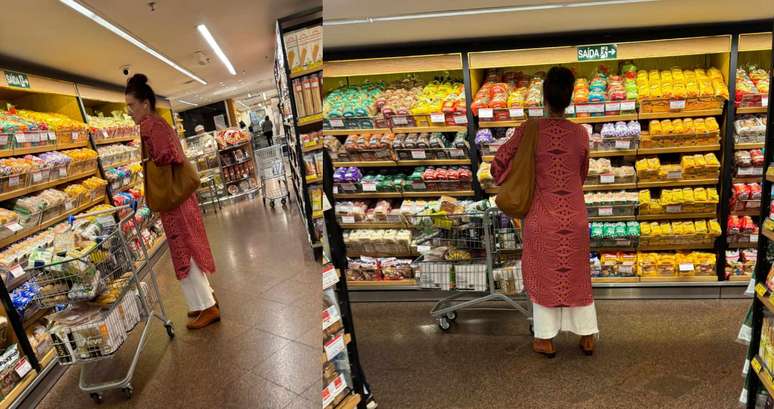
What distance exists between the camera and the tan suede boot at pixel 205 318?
0.63 metres

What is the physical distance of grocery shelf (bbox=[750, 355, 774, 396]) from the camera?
4.15 ft

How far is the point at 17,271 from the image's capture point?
1.98ft

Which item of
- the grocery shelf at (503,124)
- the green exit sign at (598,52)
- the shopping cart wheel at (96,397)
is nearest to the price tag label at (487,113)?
the grocery shelf at (503,124)

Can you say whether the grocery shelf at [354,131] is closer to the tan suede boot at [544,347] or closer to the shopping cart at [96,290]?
the shopping cart at [96,290]

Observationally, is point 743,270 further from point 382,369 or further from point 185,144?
point 185,144

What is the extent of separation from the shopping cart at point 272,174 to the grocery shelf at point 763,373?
1.46m

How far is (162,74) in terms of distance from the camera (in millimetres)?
538

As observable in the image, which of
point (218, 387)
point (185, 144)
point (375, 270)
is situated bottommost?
point (375, 270)

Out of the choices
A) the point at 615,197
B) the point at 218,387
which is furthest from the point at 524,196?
the point at 218,387

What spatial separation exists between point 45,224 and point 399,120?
100 cm

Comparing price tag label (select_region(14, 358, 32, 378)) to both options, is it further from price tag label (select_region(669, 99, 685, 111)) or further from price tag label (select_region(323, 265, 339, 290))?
price tag label (select_region(669, 99, 685, 111))

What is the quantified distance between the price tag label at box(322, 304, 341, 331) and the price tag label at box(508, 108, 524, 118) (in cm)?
100

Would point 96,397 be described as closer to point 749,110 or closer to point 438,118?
point 438,118

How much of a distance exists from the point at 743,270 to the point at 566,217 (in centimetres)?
116
